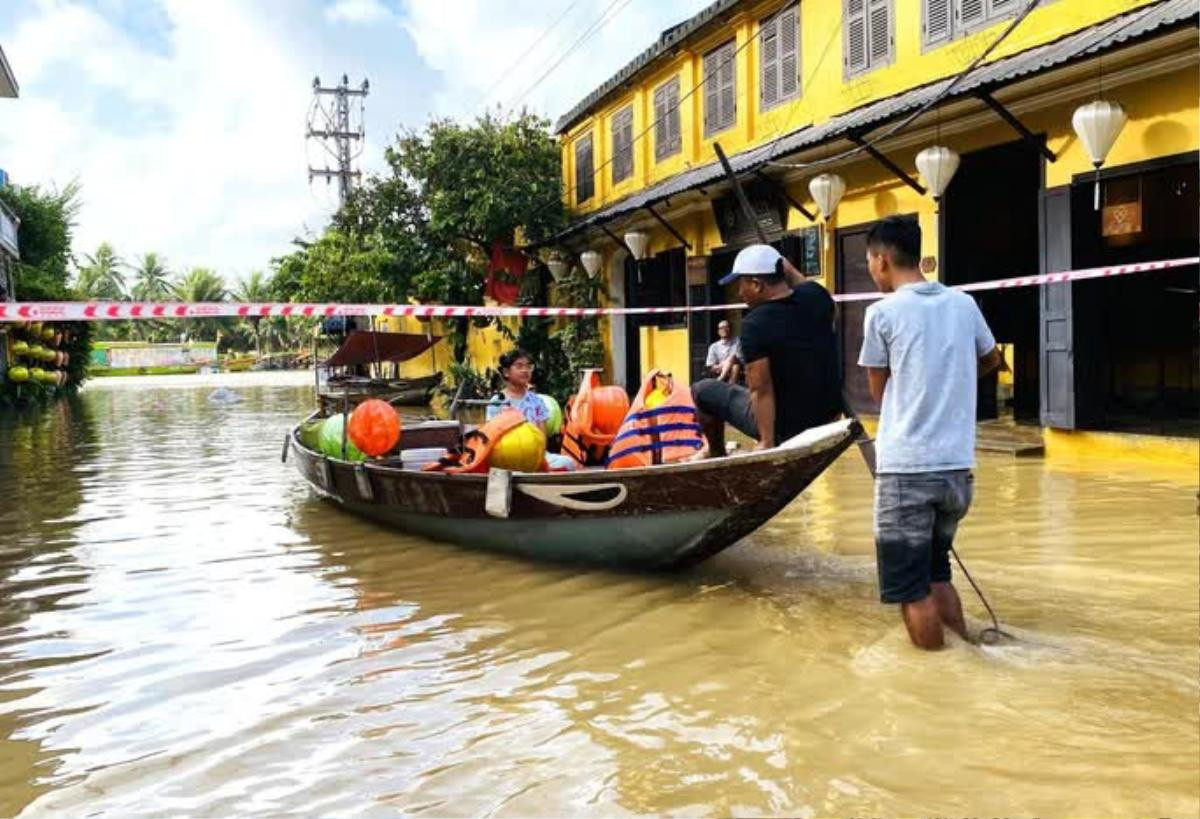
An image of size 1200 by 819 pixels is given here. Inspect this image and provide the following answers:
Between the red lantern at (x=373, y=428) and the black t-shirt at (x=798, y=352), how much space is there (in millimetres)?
3762

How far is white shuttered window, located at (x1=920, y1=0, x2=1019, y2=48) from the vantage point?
410 inches

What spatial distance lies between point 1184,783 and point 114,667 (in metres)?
4.26

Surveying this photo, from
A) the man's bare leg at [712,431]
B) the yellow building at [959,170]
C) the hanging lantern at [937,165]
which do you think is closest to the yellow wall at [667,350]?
the yellow building at [959,170]

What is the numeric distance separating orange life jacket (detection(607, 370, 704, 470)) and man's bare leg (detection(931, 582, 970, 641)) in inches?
68.6

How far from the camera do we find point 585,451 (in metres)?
7.03

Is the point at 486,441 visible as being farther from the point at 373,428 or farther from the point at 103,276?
the point at 103,276

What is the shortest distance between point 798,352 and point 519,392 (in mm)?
2869

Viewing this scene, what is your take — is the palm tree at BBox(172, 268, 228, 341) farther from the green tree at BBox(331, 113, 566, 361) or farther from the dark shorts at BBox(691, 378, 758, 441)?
the dark shorts at BBox(691, 378, 758, 441)

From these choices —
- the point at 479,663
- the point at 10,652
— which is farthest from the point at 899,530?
the point at 10,652

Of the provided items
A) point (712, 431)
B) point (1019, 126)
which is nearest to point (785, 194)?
point (1019, 126)

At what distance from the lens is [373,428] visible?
25.2 feet

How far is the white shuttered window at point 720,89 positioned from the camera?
15406 millimetres

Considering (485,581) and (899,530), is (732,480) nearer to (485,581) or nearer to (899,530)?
(899,530)

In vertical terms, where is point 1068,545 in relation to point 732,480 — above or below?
below
